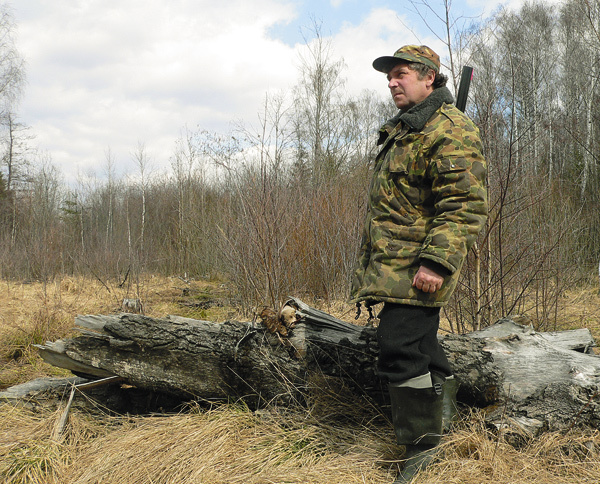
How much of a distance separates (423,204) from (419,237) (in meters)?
0.17

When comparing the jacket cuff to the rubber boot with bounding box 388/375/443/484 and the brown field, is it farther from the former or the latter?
the brown field

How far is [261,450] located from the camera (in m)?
2.29

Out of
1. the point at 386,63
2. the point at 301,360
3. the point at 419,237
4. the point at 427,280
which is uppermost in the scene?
the point at 386,63

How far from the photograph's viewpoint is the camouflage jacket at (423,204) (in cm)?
192

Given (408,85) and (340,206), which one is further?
(340,206)

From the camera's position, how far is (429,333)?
2064mm

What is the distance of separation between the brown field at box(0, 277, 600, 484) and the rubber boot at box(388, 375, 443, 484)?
0.06 meters

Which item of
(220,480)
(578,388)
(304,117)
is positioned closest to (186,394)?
(220,480)

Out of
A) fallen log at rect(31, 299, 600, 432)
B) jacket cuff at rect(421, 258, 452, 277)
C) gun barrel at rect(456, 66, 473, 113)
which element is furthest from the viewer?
gun barrel at rect(456, 66, 473, 113)

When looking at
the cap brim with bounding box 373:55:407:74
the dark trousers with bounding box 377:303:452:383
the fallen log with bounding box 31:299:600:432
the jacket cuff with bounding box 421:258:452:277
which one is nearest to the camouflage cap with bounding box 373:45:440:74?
the cap brim with bounding box 373:55:407:74

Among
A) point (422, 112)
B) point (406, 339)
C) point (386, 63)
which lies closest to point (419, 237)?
point (406, 339)

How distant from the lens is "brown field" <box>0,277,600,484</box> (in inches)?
79.4

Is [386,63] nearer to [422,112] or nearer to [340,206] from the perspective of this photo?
[422,112]

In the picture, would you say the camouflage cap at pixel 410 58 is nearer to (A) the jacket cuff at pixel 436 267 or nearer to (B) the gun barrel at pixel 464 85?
(B) the gun barrel at pixel 464 85
